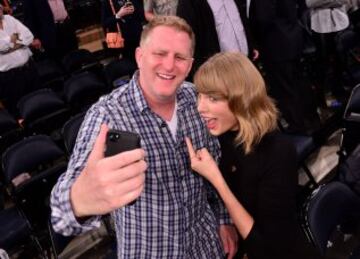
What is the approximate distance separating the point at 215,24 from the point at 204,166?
189 cm

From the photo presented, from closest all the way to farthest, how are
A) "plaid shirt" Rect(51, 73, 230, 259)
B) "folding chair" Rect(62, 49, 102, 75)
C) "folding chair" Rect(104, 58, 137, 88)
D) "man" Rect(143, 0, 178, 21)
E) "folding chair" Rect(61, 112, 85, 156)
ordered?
"plaid shirt" Rect(51, 73, 230, 259)
"folding chair" Rect(61, 112, 85, 156)
"man" Rect(143, 0, 178, 21)
"folding chair" Rect(104, 58, 137, 88)
"folding chair" Rect(62, 49, 102, 75)

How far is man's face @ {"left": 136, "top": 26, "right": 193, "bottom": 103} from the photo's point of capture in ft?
5.57

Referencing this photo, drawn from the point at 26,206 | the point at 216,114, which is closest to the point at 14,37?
the point at 26,206

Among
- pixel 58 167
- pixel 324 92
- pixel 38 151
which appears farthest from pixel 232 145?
pixel 324 92

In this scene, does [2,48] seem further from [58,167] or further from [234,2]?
[234,2]

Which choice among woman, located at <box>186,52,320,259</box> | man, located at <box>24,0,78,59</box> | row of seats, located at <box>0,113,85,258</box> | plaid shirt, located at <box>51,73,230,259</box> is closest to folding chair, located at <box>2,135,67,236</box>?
row of seats, located at <box>0,113,85,258</box>

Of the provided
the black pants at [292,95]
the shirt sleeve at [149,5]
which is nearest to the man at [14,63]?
the shirt sleeve at [149,5]

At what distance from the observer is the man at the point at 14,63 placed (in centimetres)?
455

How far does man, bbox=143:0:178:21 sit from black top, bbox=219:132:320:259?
8.14 feet

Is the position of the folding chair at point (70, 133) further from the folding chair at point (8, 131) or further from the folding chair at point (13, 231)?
the folding chair at point (8, 131)

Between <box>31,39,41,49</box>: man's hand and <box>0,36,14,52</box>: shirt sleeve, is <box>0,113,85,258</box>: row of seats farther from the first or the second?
<box>31,39,41,49</box>: man's hand

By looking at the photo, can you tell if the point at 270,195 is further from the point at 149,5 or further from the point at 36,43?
the point at 36,43

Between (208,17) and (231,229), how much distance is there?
1.88 m

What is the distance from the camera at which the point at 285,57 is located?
12.6 ft
